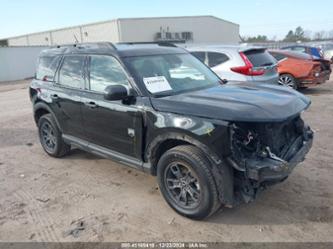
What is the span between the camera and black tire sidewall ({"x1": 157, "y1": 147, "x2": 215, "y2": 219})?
3420mm

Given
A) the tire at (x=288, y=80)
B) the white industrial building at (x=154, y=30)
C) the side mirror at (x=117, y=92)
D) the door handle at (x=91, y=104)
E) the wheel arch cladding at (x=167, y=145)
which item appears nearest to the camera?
the wheel arch cladding at (x=167, y=145)

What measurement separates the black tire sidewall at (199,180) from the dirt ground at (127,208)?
11cm

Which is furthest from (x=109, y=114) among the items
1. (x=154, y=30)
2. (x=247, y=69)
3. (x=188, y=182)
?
(x=154, y=30)

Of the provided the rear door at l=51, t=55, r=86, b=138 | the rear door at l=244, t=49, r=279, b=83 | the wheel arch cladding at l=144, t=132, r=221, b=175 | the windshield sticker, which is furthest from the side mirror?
the rear door at l=244, t=49, r=279, b=83

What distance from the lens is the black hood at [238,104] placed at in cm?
329

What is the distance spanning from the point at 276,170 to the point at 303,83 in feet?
28.4

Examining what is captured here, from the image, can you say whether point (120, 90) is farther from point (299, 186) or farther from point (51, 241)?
point (299, 186)

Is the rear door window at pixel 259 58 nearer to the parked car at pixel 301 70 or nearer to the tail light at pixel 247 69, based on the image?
the tail light at pixel 247 69

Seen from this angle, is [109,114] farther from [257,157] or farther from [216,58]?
[216,58]

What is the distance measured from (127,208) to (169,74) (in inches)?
69.7

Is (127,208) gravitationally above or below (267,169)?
below

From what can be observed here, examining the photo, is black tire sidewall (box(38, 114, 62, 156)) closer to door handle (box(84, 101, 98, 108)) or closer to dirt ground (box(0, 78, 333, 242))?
dirt ground (box(0, 78, 333, 242))

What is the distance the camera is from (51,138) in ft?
19.4

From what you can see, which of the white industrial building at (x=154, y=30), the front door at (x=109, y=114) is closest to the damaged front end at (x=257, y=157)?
the front door at (x=109, y=114)
